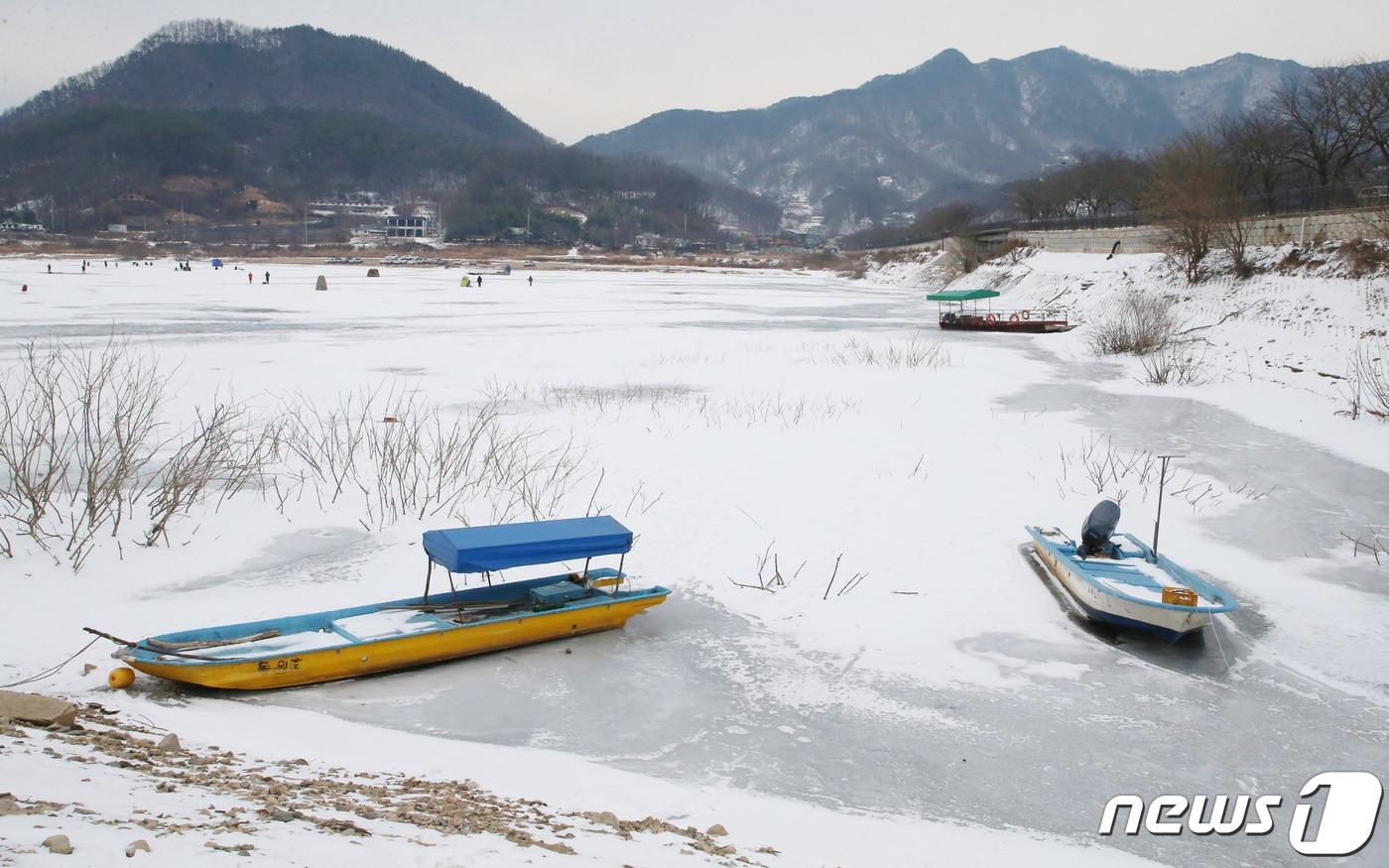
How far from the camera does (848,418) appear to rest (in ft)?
76.8

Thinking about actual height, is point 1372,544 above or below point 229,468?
below

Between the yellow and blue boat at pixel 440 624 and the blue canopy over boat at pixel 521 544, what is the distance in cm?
1

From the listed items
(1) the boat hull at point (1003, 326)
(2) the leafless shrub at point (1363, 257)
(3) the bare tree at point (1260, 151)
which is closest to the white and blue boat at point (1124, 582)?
(2) the leafless shrub at point (1363, 257)

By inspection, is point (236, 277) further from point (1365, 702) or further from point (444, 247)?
point (444, 247)

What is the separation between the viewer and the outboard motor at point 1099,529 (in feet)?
42.2

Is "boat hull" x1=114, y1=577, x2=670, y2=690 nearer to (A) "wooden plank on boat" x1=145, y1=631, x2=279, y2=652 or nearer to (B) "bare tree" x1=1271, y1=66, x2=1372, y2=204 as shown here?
(A) "wooden plank on boat" x1=145, y1=631, x2=279, y2=652

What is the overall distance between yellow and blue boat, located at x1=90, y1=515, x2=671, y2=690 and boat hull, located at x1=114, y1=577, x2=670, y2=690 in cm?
1

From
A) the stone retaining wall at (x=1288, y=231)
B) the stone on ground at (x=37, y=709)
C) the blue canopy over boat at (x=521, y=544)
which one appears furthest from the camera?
the stone retaining wall at (x=1288, y=231)

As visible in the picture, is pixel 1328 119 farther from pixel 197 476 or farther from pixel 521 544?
pixel 197 476

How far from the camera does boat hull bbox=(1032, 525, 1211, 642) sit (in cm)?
1087

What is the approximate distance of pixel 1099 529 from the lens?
42.5ft

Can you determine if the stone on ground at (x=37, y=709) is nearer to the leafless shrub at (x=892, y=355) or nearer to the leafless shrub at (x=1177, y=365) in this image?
the leafless shrub at (x=892, y=355)

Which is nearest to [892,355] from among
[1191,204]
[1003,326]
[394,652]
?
[1003,326]

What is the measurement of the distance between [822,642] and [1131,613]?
138 inches
